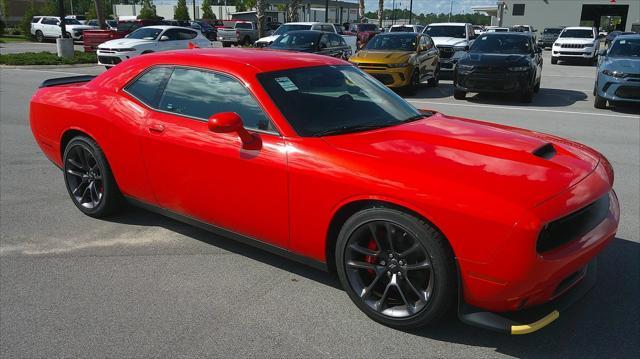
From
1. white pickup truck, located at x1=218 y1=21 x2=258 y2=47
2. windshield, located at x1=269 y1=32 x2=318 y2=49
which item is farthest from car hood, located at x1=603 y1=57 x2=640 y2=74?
white pickup truck, located at x1=218 y1=21 x2=258 y2=47

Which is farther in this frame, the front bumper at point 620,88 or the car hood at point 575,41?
the car hood at point 575,41

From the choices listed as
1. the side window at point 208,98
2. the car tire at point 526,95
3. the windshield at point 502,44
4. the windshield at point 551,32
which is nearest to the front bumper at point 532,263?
the side window at point 208,98

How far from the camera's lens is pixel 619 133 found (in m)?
9.33

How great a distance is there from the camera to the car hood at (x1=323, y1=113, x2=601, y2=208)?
2.83m

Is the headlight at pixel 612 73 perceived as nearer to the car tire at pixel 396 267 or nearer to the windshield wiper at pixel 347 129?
the windshield wiper at pixel 347 129

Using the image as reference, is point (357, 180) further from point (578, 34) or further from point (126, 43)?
point (578, 34)

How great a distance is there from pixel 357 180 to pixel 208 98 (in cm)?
147

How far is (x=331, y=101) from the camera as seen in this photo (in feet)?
12.7

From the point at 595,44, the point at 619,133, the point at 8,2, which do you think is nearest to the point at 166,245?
the point at 619,133

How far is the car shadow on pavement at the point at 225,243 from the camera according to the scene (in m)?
3.88

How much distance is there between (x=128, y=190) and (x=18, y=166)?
3111 millimetres

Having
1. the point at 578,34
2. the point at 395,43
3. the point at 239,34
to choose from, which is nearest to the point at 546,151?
the point at 395,43

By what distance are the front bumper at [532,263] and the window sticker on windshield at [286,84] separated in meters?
1.73

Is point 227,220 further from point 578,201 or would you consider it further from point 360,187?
point 578,201
